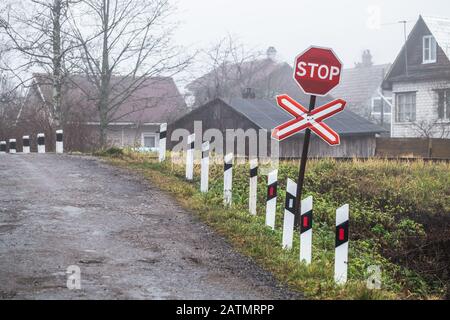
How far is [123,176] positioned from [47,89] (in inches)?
1055

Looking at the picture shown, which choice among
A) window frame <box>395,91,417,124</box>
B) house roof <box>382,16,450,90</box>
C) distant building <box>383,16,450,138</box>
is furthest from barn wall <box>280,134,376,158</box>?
house roof <box>382,16,450,90</box>

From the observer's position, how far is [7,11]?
26.9m

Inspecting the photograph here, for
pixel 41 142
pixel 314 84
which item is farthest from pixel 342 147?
pixel 314 84

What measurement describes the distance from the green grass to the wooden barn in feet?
40.3

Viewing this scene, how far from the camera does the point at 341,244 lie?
703cm

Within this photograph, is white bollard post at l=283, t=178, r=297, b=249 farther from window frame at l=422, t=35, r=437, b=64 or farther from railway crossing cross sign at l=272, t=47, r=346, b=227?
window frame at l=422, t=35, r=437, b=64

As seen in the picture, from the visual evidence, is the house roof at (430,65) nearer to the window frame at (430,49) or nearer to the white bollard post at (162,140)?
the window frame at (430,49)

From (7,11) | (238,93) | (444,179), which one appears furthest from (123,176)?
(238,93)

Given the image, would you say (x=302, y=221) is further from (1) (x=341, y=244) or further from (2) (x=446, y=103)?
(2) (x=446, y=103)

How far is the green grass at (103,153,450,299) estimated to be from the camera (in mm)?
6895

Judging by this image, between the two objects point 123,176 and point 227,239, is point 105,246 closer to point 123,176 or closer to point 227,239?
point 227,239

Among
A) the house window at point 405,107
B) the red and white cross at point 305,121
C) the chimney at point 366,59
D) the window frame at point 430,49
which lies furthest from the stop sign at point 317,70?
the chimney at point 366,59

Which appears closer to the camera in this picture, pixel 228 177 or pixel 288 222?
pixel 288 222

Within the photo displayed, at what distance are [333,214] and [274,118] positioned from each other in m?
18.0
